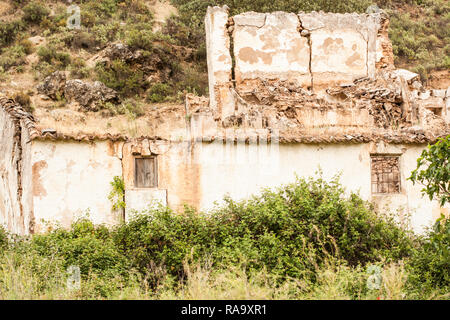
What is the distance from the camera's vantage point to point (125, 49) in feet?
104

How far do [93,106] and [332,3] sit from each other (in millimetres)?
15656

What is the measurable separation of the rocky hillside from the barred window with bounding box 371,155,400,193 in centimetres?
1349

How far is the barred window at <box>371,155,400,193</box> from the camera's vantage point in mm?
13812

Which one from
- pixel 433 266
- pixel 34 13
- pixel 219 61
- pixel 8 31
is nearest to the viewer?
pixel 433 266

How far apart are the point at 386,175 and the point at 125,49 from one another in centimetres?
2151

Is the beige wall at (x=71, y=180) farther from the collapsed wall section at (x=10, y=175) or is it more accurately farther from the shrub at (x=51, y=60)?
the shrub at (x=51, y=60)

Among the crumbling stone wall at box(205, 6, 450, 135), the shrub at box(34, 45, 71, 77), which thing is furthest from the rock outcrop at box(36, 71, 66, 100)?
the crumbling stone wall at box(205, 6, 450, 135)

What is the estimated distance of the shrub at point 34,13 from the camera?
37656 millimetres

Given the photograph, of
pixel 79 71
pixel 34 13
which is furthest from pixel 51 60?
pixel 34 13

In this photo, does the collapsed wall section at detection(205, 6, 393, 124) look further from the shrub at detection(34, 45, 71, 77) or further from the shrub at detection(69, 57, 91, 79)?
the shrub at detection(34, 45, 71, 77)

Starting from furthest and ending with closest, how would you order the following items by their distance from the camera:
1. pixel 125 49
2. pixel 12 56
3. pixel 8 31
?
pixel 8 31 < pixel 12 56 < pixel 125 49

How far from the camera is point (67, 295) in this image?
8.60 m

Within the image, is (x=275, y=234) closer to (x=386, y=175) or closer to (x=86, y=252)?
(x=86, y=252)
